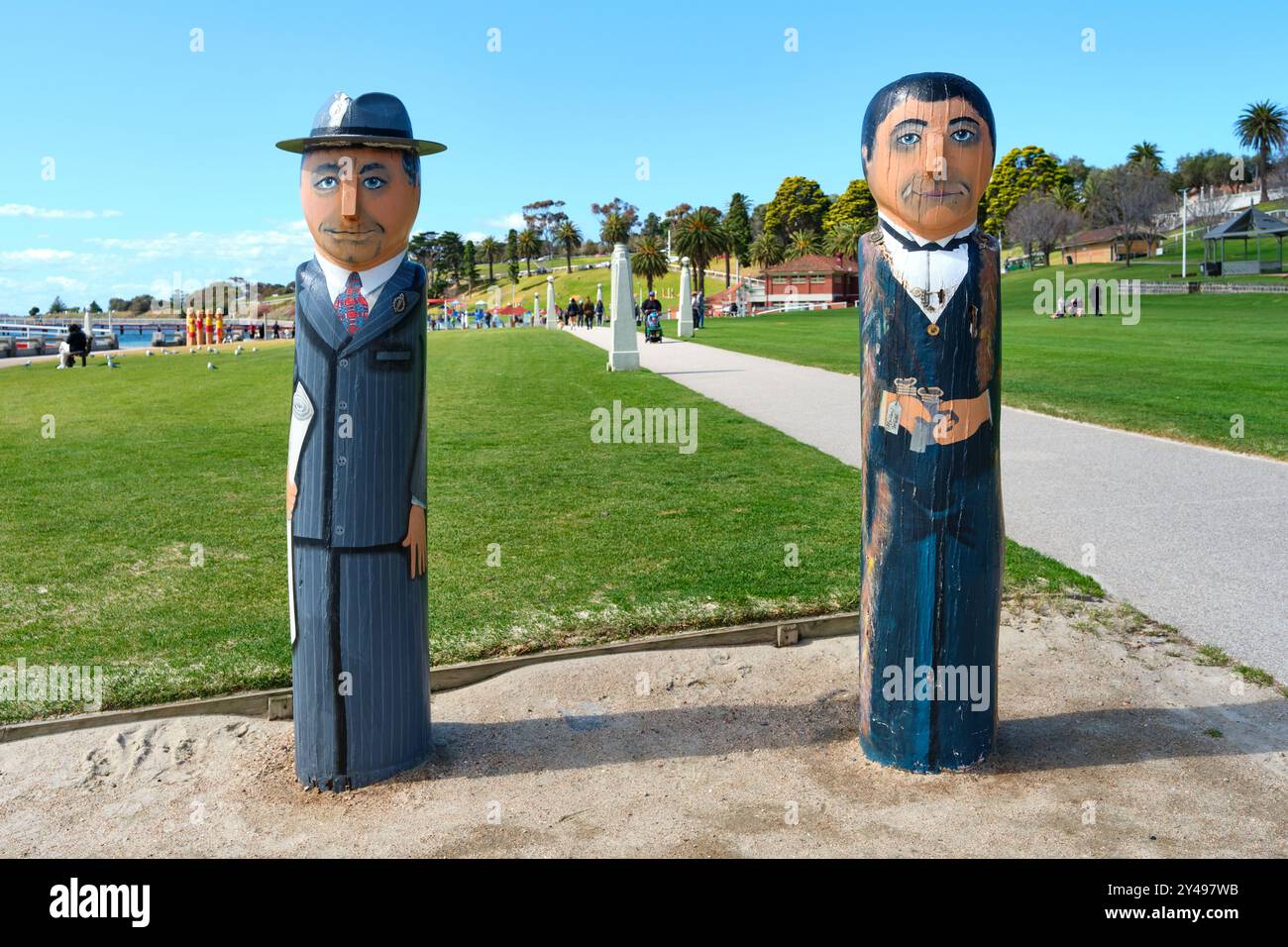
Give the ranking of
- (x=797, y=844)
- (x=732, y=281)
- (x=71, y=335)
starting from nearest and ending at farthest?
1. (x=797, y=844)
2. (x=71, y=335)
3. (x=732, y=281)

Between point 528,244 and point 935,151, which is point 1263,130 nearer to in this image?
point 528,244

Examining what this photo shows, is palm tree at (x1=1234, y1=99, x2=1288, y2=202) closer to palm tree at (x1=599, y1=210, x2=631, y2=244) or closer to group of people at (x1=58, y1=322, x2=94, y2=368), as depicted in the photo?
palm tree at (x1=599, y1=210, x2=631, y2=244)

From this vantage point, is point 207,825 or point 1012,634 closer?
point 207,825

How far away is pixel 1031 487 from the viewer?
10414 millimetres

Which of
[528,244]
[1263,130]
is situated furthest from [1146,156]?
[528,244]

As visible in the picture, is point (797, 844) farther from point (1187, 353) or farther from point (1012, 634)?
point (1187, 353)

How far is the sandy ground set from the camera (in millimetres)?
4055

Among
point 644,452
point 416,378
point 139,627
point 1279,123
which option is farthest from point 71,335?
point 1279,123

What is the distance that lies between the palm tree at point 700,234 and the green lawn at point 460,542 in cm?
6887

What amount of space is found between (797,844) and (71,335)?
35.0 m

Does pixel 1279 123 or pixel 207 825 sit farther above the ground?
pixel 1279 123

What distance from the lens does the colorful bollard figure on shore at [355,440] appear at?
4.49 meters

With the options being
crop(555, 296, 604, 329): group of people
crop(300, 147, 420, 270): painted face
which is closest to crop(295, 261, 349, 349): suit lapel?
crop(300, 147, 420, 270): painted face

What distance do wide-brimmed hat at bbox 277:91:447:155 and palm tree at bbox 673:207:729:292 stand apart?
259 feet
